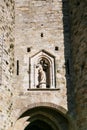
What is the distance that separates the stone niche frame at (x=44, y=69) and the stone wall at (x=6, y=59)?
27.9 inches

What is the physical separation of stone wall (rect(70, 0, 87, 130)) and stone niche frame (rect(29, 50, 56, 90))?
2.40 ft

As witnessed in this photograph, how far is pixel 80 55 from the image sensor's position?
10398 millimetres

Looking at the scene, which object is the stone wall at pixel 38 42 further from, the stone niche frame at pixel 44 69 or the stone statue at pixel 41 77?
the stone statue at pixel 41 77

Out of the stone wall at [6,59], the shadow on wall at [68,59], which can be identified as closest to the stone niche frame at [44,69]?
the shadow on wall at [68,59]

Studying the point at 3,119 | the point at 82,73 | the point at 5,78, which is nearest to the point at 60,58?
the point at 82,73

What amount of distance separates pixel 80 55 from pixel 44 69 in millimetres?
1396

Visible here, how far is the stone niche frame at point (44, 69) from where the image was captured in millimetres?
10680

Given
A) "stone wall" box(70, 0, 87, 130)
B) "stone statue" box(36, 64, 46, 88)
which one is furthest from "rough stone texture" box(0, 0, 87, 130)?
"stone statue" box(36, 64, 46, 88)

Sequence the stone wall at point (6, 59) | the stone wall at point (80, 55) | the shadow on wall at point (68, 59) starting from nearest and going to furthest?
the stone wall at point (6, 59) → the stone wall at point (80, 55) → the shadow on wall at point (68, 59)

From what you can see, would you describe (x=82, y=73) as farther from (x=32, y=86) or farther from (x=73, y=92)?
(x=32, y=86)

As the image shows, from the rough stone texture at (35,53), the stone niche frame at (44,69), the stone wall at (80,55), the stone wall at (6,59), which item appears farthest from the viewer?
the stone niche frame at (44,69)

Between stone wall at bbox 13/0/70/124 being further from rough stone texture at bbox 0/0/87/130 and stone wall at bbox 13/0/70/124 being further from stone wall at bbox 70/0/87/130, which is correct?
stone wall at bbox 70/0/87/130

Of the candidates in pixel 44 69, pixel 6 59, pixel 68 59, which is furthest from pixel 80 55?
pixel 6 59

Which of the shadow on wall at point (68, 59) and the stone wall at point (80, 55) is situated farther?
the shadow on wall at point (68, 59)
